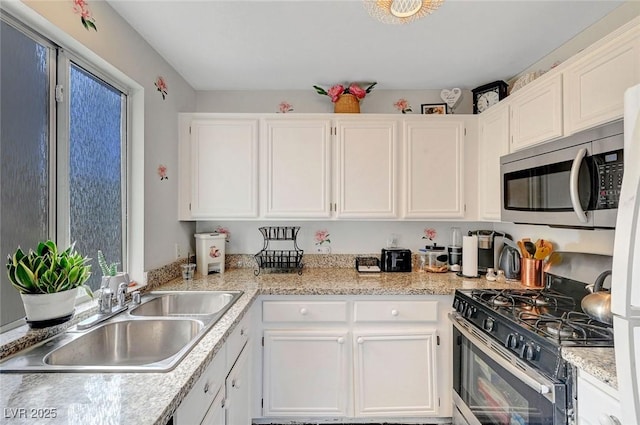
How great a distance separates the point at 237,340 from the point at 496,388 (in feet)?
4.11

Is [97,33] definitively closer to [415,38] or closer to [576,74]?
[415,38]

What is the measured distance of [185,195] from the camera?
7.52 ft

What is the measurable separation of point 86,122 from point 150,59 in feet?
2.01

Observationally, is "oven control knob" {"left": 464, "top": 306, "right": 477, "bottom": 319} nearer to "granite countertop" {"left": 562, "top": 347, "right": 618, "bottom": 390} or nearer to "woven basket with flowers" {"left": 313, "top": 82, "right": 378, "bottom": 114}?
"granite countertop" {"left": 562, "top": 347, "right": 618, "bottom": 390}

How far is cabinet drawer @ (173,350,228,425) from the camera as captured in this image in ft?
3.02

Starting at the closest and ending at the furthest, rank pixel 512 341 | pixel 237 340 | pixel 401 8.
Answer: 1. pixel 401 8
2. pixel 512 341
3. pixel 237 340

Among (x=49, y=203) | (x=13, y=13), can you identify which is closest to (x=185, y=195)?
(x=49, y=203)

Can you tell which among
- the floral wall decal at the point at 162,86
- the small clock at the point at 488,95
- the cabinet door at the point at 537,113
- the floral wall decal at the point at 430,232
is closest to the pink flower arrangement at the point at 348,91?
the small clock at the point at 488,95

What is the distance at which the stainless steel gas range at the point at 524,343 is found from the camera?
3.69ft

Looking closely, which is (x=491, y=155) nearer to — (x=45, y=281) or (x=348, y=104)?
Result: (x=348, y=104)

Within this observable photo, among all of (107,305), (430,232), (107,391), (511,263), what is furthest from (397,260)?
(107,391)

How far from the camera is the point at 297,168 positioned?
229cm

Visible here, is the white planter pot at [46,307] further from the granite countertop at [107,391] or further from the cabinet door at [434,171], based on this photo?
the cabinet door at [434,171]

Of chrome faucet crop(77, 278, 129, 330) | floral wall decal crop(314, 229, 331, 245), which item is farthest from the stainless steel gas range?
chrome faucet crop(77, 278, 129, 330)
